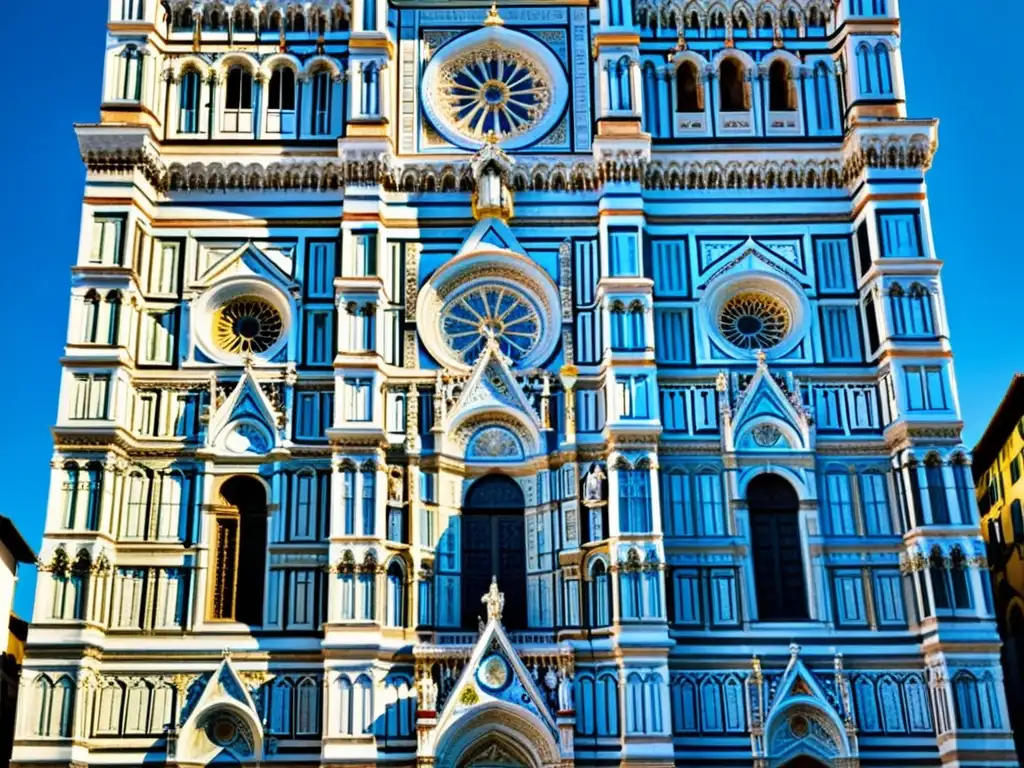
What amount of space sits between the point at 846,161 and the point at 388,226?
10.5m

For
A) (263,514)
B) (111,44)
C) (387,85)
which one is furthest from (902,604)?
(111,44)

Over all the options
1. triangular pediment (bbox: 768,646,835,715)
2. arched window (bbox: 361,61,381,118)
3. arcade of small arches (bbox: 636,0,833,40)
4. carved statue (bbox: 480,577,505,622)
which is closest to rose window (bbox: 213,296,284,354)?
arched window (bbox: 361,61,381,118)

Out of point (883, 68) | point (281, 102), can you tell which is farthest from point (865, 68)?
point (281, 102)

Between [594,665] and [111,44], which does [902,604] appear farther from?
[111,44]

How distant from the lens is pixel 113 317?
30.2 metres

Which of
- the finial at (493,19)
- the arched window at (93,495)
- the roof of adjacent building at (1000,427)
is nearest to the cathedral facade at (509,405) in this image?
the arched window at (93,495)

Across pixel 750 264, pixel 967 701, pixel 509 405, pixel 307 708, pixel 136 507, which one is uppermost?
pixel 750 264

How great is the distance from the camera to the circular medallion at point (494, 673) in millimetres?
27812

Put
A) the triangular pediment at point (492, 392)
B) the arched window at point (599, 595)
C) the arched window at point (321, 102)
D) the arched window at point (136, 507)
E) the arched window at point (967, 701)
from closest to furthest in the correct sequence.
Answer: the arched window at point (967, 701) < the arched window at point (599, 595) < the arched window at point (136, 507) < the triangular pediment at point (492, 392) < the arched window at point (321, 102)

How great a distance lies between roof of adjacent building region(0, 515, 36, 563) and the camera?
3503 centimetres

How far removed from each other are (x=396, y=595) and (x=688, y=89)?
551 inches

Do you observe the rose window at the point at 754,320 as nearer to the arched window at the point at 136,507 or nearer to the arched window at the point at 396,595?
the arched window at the point at 396,595

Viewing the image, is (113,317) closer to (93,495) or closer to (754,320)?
(93,495)

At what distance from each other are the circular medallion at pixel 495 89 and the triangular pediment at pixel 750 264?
517cm
